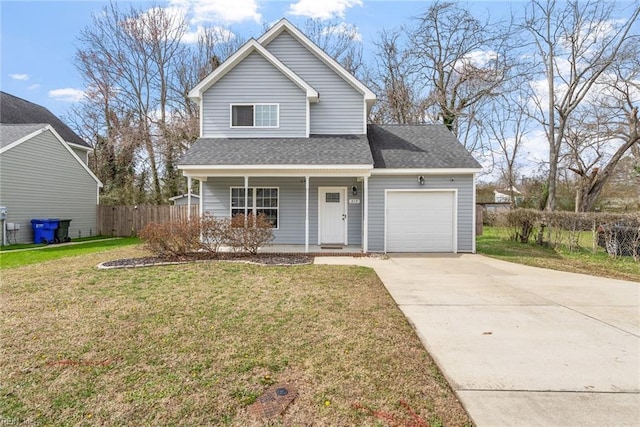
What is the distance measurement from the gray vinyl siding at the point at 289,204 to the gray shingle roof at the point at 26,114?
44.6ft

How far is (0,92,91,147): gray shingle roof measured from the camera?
18.7 m

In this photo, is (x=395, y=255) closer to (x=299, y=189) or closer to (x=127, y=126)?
(x=299, y=189)

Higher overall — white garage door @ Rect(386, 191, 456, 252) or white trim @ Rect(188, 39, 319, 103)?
white trim @ Rect(188, 39, 319, 103)

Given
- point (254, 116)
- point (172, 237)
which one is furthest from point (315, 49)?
point (172, 237)

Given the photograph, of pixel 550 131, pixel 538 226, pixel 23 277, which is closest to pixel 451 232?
pixel 538 226

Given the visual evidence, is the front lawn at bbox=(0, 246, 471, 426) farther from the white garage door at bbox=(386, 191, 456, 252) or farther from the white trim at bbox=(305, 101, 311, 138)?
the white trim at bbox=(305, 101, 311, 138)

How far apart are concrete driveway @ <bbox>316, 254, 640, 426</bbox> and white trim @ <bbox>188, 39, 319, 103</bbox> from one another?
7721 millimetres

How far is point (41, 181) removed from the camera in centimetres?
1435

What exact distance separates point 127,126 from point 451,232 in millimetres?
21710

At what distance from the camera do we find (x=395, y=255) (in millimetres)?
10773

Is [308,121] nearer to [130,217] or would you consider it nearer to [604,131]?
[130,217]

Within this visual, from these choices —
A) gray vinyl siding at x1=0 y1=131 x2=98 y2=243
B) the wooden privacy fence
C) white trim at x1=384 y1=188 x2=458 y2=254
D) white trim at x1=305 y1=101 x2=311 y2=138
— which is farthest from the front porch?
gray vinyl siding at x1=0 y1=131 x2=98 y2=243

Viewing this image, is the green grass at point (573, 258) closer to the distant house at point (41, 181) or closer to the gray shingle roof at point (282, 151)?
the gray shingle roof at point (282, 151)

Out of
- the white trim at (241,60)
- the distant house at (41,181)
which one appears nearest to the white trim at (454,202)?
the white trim at (241,60)
